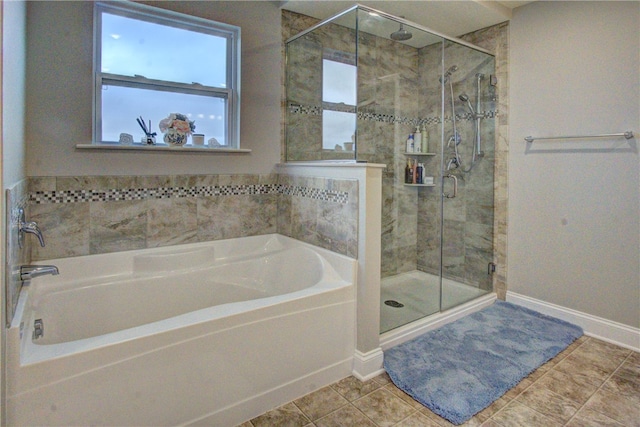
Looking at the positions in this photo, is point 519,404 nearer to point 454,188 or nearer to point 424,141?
point 454,188

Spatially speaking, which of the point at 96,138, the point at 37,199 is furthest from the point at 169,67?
the point at 37,199

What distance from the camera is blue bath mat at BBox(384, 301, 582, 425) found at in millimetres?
1916

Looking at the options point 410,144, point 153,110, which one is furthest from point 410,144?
point 153,110

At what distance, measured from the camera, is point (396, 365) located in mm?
2193

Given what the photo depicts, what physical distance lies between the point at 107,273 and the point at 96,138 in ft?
2.77

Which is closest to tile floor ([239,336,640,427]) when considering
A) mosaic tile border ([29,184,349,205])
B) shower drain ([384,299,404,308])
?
shower drain ([384,299,404,308])

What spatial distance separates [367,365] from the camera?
212cm

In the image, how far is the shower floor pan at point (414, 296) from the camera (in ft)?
8.52

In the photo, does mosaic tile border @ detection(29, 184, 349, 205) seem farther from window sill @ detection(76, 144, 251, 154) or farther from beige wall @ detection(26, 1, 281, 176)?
window sill @ detection(76, 144, 251, 154)

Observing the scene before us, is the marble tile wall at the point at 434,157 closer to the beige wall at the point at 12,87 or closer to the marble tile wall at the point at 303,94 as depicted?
the marble tile wall at the point at 303,94

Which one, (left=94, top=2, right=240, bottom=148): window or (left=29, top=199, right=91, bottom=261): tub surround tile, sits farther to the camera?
(left=94, top=2, right=240, bottom=148): window

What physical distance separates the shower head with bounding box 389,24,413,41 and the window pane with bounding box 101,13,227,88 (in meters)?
1.34

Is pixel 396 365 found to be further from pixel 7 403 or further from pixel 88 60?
pixel 88 60

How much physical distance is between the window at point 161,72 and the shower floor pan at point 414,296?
1.68 m
